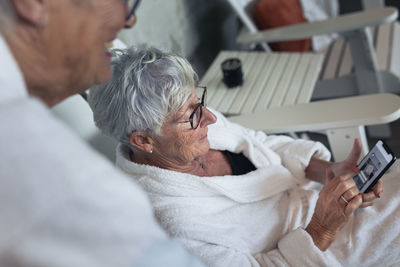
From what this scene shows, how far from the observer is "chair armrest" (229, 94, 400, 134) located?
1344 millimetres

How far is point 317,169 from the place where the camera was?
55.2 inches

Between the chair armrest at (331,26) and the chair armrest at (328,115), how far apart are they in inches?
24.4

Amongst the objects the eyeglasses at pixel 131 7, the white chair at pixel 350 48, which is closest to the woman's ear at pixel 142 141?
the eyeglasses at pixel 131 7

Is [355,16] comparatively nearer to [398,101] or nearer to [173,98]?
[398,101]

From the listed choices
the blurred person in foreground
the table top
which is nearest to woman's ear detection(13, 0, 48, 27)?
the blurred person in foreground

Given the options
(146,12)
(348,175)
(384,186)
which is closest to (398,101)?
(384,186)

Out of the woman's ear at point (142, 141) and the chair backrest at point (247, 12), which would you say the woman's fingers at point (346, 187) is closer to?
the woman's ear at point (142, 141)

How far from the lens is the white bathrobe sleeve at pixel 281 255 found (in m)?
1.09

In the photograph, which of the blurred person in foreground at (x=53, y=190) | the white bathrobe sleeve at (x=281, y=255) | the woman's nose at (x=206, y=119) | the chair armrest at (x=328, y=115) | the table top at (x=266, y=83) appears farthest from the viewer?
the table top at (x=266, y=83)

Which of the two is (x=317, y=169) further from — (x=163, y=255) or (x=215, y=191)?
(x=163, y=255)

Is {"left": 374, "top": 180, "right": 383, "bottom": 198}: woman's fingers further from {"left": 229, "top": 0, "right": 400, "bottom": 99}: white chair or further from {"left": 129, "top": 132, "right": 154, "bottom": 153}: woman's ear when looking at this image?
{"left": 229, "top": 0, "right": 400, "bottom": 99}: white chair

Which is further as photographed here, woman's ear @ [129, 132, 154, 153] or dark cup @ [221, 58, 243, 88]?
dark cup @ [221, 58, 243, 88]

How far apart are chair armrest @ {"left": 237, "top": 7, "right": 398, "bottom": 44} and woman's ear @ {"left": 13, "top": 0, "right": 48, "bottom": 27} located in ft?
5.43

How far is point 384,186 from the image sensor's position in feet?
4.37
